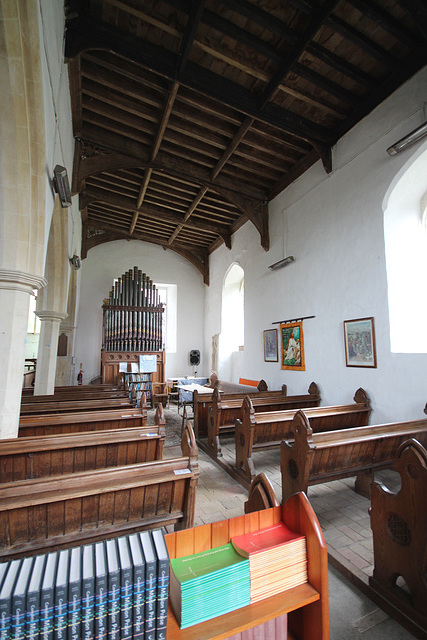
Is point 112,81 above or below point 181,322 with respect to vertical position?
above

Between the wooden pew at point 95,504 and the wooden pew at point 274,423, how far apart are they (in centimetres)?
147

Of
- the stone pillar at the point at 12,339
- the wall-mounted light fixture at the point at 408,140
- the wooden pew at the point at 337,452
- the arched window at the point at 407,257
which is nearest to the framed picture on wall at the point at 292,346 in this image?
the arched window at the point at 407,257

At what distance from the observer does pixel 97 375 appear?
9.39 m

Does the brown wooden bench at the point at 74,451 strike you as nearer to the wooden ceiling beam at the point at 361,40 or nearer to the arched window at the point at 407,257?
the arched window at the point at 407,257

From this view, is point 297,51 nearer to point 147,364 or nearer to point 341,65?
point 341,65

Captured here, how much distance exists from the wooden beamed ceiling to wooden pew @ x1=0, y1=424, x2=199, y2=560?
14.6 ft

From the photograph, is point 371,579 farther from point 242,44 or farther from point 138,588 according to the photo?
point 242,44

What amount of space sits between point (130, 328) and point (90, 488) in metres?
7.61

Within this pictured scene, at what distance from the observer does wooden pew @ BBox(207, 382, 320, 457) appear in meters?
4.11

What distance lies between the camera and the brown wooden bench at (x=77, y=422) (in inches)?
121

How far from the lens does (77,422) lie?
3.10m

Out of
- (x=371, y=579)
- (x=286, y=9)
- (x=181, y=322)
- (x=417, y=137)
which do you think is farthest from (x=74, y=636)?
(x=181, y=322)

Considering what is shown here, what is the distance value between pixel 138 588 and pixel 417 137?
4.65 metres

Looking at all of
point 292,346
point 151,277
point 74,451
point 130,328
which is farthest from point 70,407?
point 151,277
